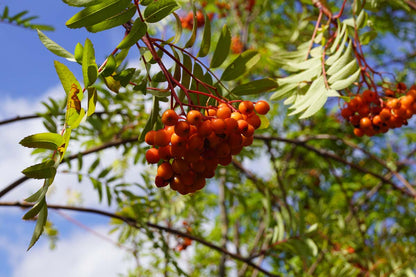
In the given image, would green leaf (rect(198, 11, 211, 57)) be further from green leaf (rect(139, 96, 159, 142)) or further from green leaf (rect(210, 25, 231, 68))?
green leaf (rect(139, 96, 159, 142))

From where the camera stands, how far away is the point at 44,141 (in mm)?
701

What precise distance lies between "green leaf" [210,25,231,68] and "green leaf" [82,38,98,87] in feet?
1.18

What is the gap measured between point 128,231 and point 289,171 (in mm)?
1955

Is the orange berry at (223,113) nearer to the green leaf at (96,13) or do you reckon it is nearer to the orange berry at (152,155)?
the orange berry at (152,155)

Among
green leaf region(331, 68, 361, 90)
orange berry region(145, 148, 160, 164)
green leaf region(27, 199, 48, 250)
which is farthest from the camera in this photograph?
green leaf region(331, 68, 361, 90)

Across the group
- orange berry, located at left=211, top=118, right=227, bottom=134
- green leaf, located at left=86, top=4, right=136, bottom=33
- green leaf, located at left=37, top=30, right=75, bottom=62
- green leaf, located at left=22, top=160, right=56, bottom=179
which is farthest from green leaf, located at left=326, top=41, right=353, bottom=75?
green leaf, located at left=22, top=160, right=56, bottom=179

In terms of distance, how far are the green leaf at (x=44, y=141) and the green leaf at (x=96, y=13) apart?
21 centimetres

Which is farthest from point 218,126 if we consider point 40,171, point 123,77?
point 40,171

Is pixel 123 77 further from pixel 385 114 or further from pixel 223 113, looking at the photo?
pixel 385 114

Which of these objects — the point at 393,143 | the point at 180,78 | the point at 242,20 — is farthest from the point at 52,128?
the point at 393,143

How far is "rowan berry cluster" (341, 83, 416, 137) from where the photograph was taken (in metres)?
1.37

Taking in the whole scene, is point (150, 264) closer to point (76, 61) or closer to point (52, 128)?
point (52, 128)

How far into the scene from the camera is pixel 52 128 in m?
1.65

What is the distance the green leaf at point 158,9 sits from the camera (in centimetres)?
81
